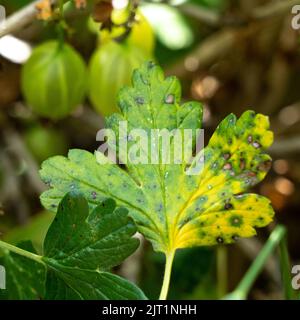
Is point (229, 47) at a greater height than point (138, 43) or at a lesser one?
greater

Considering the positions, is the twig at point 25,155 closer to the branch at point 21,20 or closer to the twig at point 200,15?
the twig at point 200,15

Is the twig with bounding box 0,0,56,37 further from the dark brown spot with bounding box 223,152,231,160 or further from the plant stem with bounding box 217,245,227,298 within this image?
the plant stem with bounding box 217,245,227,298

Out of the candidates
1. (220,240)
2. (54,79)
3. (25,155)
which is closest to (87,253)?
(220,240)

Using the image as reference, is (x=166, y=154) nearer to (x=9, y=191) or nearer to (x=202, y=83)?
→ (x=9, y=191)

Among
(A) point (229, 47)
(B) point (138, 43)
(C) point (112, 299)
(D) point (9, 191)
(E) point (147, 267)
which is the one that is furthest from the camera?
(A) point (229, 47)

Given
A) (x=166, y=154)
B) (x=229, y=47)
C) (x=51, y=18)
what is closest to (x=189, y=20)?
(x=229, y=47)

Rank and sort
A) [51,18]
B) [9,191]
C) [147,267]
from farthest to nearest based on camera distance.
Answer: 1. [9,191]
2. [147,267]
3. [51,18]

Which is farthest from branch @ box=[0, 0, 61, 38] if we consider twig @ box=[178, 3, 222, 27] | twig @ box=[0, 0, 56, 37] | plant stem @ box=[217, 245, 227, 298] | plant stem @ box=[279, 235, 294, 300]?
plant stem @ box=[217, 245, 227, 298]
